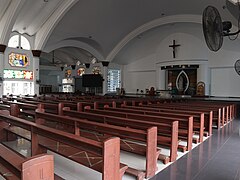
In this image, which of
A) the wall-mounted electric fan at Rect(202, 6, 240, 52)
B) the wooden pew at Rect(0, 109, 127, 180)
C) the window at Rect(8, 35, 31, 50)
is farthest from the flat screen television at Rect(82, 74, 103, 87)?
the wooden pew at Rect(0, 109, 127, 180)

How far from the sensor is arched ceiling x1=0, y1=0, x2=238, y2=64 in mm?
9836

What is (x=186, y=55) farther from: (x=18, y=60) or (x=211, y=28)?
(x=18, y=60)

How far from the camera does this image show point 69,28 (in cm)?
1147

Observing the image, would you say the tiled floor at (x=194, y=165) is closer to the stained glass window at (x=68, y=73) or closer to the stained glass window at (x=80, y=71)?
the stained glass window at (x=80, y=71)

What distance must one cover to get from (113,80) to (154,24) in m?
5.96

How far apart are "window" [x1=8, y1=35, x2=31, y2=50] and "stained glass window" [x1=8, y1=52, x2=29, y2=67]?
18.7 inches

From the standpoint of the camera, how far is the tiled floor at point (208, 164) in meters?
2.38

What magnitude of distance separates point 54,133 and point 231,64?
12720mm

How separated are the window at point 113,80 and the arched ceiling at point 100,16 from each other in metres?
3.23

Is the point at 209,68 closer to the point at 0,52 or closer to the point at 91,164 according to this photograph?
the point at 0,52

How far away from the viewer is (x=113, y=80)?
17.6m

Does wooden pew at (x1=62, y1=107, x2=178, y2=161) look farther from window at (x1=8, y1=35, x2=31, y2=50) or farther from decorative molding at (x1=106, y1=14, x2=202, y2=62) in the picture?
decorative molding at (x1=106, y1=14, x2=202, y2=62)

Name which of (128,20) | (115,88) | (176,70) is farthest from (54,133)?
(115,88)

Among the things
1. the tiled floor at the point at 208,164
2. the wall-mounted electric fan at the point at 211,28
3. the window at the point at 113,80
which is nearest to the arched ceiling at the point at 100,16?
the window at the point at 113,80
